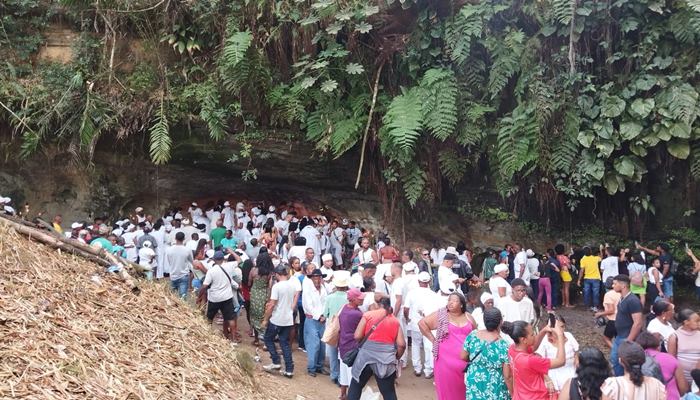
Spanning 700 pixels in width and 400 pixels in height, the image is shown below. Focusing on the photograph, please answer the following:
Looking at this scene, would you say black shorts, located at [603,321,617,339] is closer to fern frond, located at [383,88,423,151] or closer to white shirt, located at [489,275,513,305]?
white shirt, located at [489,275,513,305]

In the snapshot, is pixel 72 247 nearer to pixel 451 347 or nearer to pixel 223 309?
pixel 223 309

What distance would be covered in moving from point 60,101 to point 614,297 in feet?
41.5

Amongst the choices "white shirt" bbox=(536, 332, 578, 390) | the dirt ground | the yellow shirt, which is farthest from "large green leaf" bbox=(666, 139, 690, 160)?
"white shirt" bbox=(536, 332, 578, 390)

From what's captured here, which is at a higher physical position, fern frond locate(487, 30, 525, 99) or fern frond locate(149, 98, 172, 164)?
fern frond locate(487, 30, 525, 99)

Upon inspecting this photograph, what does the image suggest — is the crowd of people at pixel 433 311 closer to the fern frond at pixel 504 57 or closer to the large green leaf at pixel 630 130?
the large green leaf at pixel 630 130

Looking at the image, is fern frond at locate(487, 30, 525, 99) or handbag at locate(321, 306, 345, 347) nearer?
handbag at locate(321, 306, 345, 347)

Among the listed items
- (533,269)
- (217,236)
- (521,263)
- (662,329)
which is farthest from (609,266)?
(217,236)

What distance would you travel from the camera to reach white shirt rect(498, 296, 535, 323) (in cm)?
742

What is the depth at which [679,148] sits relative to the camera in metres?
10.8

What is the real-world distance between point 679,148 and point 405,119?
5143 millimetres

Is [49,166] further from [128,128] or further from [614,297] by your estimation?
[614,297]

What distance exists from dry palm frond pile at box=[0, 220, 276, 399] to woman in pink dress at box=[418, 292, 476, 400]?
2006 millimetres

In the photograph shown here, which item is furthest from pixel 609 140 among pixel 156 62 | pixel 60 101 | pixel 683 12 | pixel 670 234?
pixel 60 101

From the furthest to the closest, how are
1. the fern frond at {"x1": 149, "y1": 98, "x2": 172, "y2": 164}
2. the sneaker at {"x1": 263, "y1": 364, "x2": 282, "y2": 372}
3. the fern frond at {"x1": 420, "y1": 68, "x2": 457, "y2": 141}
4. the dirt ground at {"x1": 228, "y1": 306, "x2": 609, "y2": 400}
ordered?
the fern frond at {"x1": 149, "y1": 98, "x2": 172, "y2": 164}, the fern frond at {"x1": 420, "y1": 68, "x2": 457, "y2": 141}, the sneaker at {"x1": 263, "y1": 364, "x2": 282, "y2": 372}, the dirt ground at {"x1": 228, "y1": 306, "x2": 609, "y2": 400}
